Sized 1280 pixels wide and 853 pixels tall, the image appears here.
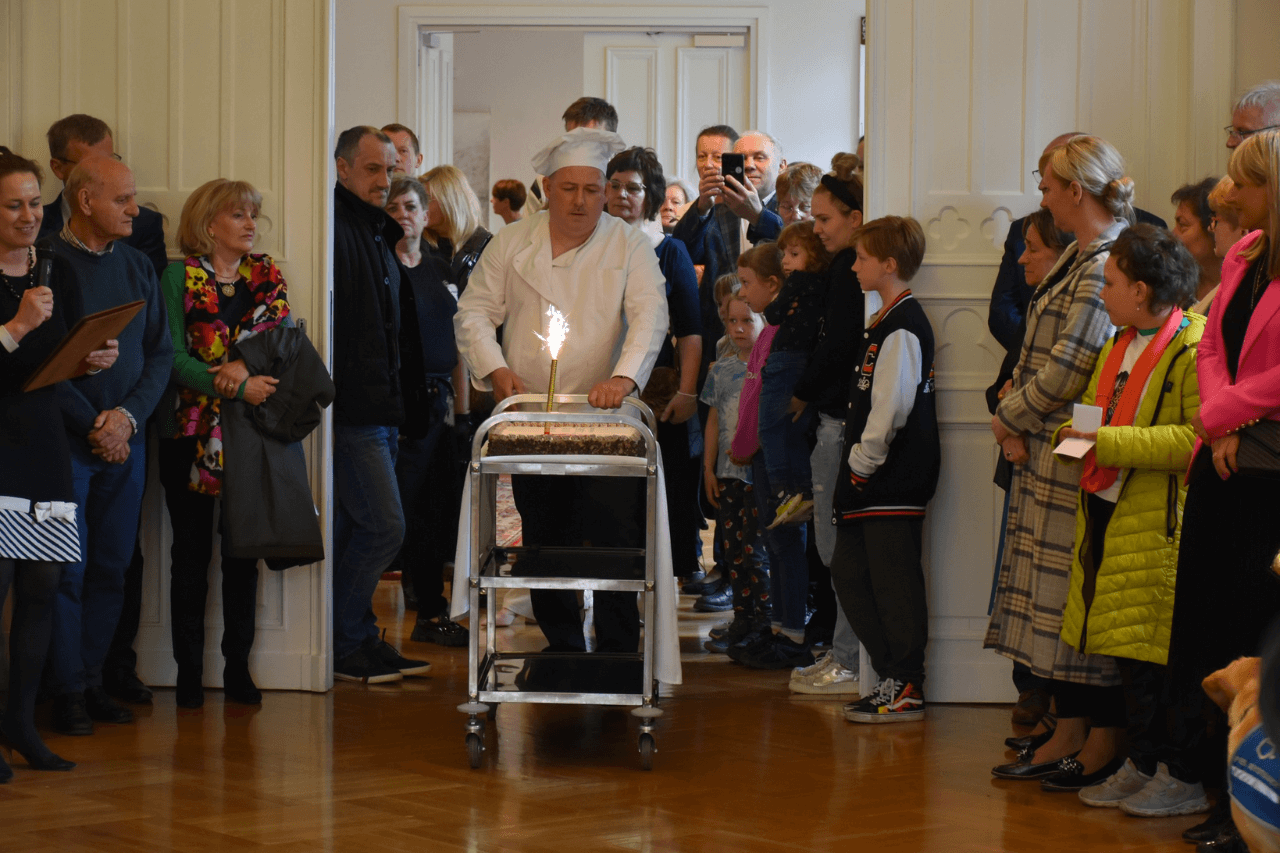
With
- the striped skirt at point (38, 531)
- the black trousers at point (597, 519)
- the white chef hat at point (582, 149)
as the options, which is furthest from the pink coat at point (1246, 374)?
the striped skirt at point (38, 531)

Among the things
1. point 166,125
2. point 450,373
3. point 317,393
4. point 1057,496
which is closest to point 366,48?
point 450,373

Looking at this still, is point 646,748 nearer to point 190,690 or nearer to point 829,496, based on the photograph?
point 829,496

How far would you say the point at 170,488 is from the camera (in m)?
4.39

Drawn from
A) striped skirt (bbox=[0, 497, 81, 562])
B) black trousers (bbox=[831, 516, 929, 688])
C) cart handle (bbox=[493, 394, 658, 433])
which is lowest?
black trousers (bbox=[831, 516, 929, 688])

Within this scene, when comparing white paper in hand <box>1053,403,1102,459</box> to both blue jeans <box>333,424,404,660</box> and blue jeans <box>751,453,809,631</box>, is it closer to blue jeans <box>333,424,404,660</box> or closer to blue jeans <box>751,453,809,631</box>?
blue jeans <box>751,453,809,631</box>

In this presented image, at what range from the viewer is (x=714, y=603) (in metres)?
6.27

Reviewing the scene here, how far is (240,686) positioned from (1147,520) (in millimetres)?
2736

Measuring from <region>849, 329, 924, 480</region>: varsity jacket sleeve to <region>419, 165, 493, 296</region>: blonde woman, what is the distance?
2255 millimetres

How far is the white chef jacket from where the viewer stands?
13.9ft

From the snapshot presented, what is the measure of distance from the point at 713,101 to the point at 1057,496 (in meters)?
6.25

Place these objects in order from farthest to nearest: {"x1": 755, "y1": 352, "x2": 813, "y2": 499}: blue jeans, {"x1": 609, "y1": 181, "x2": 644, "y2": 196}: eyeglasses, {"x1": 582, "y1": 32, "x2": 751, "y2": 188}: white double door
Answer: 1. {"x1": 582, "y1": 32, "x2": 751, "y2": 188}: white double door
2. {"x1": 609, "y1": 181, "x2": 644, "y2": 196}: eyeglasses
3. {"x1": 755, "y1": 352, "x2": 813, "y2": 499}: blue jeans

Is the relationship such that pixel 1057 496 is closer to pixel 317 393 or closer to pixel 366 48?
pixel 317 393

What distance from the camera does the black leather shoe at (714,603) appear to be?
622 centimetres

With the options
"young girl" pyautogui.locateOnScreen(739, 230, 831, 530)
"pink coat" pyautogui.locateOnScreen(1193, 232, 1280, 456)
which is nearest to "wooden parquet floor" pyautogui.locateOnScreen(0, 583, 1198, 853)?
"young girl" pyautogui.locateOnScreen(739, 230, 831, 530)
